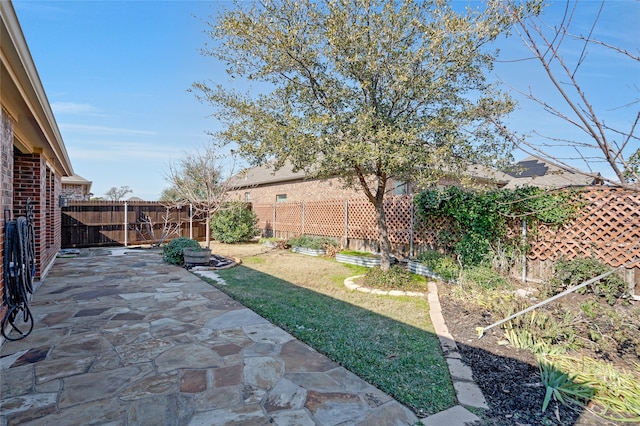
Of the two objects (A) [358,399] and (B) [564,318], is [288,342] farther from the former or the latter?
(B) [564,318]

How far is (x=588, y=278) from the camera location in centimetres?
513

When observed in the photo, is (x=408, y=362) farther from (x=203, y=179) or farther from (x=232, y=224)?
(x=232, y=224)

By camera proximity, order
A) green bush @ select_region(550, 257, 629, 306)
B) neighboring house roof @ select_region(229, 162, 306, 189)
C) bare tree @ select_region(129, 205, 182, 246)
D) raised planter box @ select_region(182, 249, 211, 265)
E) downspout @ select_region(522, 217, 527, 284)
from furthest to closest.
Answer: neighboring house roof @ select_region(229, 162, 306, 189)
bare tree @ select_region(129, 205, 182, 246)
raised planter box @ select_region(182, 249, 211, 265)
downspout @ select_region(522, 217, 527, 284)
green bush @ select_region(550, 257, 629, 306)

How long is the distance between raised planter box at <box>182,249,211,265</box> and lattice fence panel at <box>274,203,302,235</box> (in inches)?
233

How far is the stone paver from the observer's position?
2.32m

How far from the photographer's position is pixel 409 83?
529 centimetres

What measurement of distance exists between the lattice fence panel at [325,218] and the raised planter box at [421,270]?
4114mm

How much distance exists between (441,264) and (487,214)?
4.56ft

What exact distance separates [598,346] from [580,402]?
1.22 m

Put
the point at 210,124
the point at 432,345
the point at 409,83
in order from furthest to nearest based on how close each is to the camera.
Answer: the point at 210,124 < the point at 409,83 < the point at 432,345

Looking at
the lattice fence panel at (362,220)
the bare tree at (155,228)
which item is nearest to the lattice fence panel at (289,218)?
the lattice fence panel at (362,220)

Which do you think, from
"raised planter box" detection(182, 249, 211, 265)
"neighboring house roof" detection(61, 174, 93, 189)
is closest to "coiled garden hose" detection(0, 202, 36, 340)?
"raised planter box" detection(182, 249, 211, 265)

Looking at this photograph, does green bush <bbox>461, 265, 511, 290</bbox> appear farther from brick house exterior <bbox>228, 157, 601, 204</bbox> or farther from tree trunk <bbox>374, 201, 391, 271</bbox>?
brick house exterior <bbox>228, 157, 601, 204</bbox>

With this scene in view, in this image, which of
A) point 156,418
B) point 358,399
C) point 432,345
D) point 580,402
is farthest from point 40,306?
point 580,402
